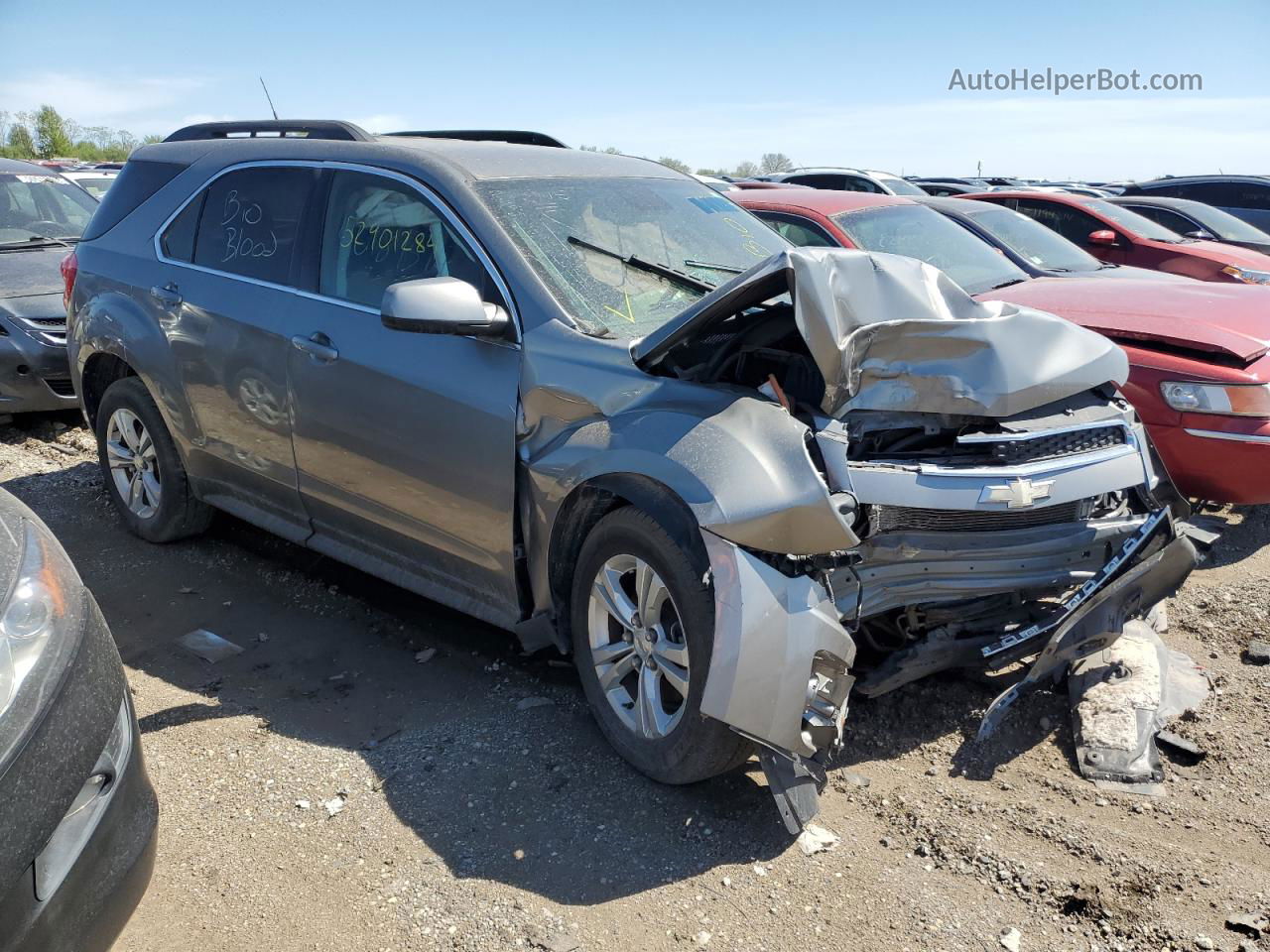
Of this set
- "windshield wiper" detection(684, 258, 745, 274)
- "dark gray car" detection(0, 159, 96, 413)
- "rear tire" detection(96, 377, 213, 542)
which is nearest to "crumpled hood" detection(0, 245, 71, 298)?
"dark gray car" detection(0, 159, 96, 413)

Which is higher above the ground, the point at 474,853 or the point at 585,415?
the point at 585,415

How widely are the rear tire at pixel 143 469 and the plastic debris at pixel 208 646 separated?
0.98 m

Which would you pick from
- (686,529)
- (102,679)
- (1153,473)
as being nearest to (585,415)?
(686,529)

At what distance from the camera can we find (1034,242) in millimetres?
8102

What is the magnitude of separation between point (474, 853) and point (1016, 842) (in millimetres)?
1508

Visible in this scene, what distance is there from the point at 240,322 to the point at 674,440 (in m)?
2.27

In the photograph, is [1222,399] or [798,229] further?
[798,229]

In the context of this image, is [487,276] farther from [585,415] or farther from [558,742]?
[558,742]

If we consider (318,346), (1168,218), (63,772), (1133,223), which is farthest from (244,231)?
(1168,218)

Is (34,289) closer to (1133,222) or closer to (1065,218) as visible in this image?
(1065,218)

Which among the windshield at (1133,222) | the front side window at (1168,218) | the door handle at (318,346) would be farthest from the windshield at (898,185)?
the door handle at (318,346)

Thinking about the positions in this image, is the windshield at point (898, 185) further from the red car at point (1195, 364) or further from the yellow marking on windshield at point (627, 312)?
the yellow marking on windshield at point (627, 312)

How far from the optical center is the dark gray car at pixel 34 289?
7.39 meters

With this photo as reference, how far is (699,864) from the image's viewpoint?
296 centimetres
